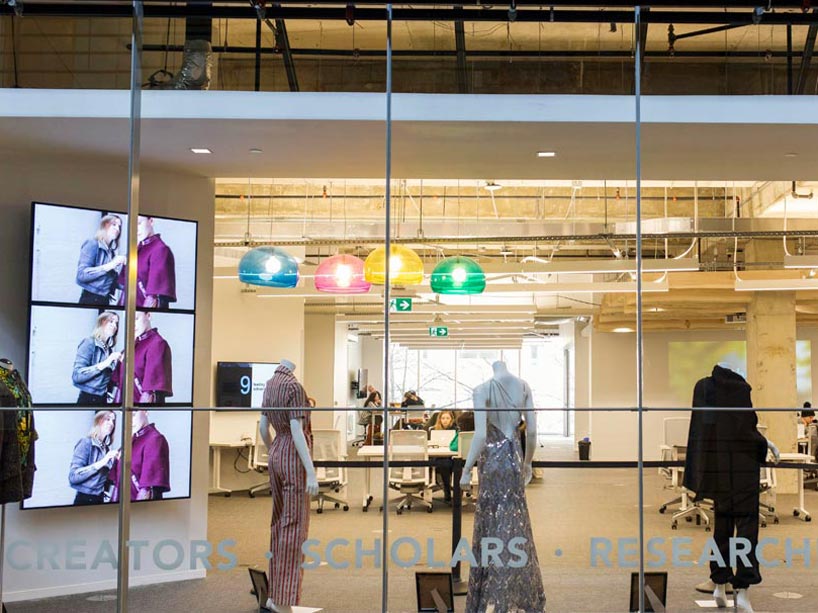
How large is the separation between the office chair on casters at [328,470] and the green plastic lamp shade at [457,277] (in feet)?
4.44

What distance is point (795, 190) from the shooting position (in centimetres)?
1005

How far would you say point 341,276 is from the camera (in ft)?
23.6

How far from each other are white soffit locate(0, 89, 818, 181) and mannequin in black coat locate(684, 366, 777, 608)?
158cm

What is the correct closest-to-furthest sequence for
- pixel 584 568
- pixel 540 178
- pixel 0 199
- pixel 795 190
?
pixel 584 568
pixel 0 199
pixel 540 178
pixel 795 190

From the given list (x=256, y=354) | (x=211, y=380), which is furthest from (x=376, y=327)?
(x=211, y=380)

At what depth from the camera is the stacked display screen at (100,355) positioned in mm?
7008

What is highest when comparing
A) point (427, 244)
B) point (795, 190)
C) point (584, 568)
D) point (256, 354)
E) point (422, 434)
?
point (795, 190)

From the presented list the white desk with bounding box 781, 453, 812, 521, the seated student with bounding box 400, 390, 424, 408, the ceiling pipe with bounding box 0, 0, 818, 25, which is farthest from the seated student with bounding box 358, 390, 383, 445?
the white desk with bounding box 781, 453, 812, 521

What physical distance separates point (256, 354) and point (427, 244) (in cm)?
176

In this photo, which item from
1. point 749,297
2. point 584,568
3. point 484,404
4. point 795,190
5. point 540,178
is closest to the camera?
point 484,404

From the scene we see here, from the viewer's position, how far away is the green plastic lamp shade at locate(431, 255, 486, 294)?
7.32 meters

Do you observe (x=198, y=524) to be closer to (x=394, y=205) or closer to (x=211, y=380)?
(x=211, y=380)

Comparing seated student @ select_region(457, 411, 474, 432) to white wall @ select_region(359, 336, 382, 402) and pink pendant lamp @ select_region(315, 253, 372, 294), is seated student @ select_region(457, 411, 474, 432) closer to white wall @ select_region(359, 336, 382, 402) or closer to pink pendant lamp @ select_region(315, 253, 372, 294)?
white wall @ select_region(359, 336, 382, 402)

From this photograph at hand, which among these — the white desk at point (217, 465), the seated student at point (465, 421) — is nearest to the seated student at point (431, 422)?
the seated student at point (465, 421)
